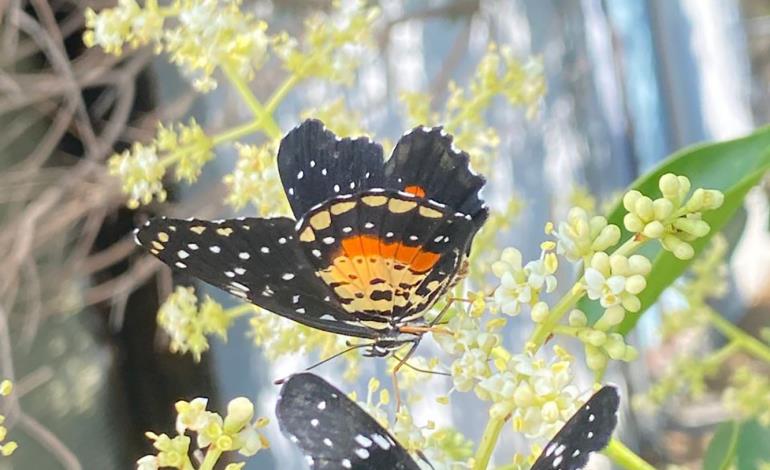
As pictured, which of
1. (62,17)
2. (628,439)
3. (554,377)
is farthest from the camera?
(628,439)

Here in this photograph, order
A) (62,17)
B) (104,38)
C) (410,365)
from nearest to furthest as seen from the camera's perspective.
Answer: (410,365), (104,38), (62,17)

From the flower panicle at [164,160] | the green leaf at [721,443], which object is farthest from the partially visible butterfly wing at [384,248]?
the green leaf at [721,443]

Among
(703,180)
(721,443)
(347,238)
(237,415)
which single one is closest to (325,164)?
(347,238)

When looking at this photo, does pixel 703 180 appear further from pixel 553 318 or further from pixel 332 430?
pixel 332 430

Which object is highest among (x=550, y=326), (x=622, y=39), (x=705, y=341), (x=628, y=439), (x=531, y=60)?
(x=622, y=39)

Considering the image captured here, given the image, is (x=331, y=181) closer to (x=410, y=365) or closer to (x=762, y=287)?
(x=410, y=365)

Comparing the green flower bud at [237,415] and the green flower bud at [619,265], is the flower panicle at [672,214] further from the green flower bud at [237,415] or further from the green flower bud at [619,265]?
the green flower bud at [237,415]

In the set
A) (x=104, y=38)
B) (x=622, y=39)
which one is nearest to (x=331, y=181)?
(x=104, y=38)
